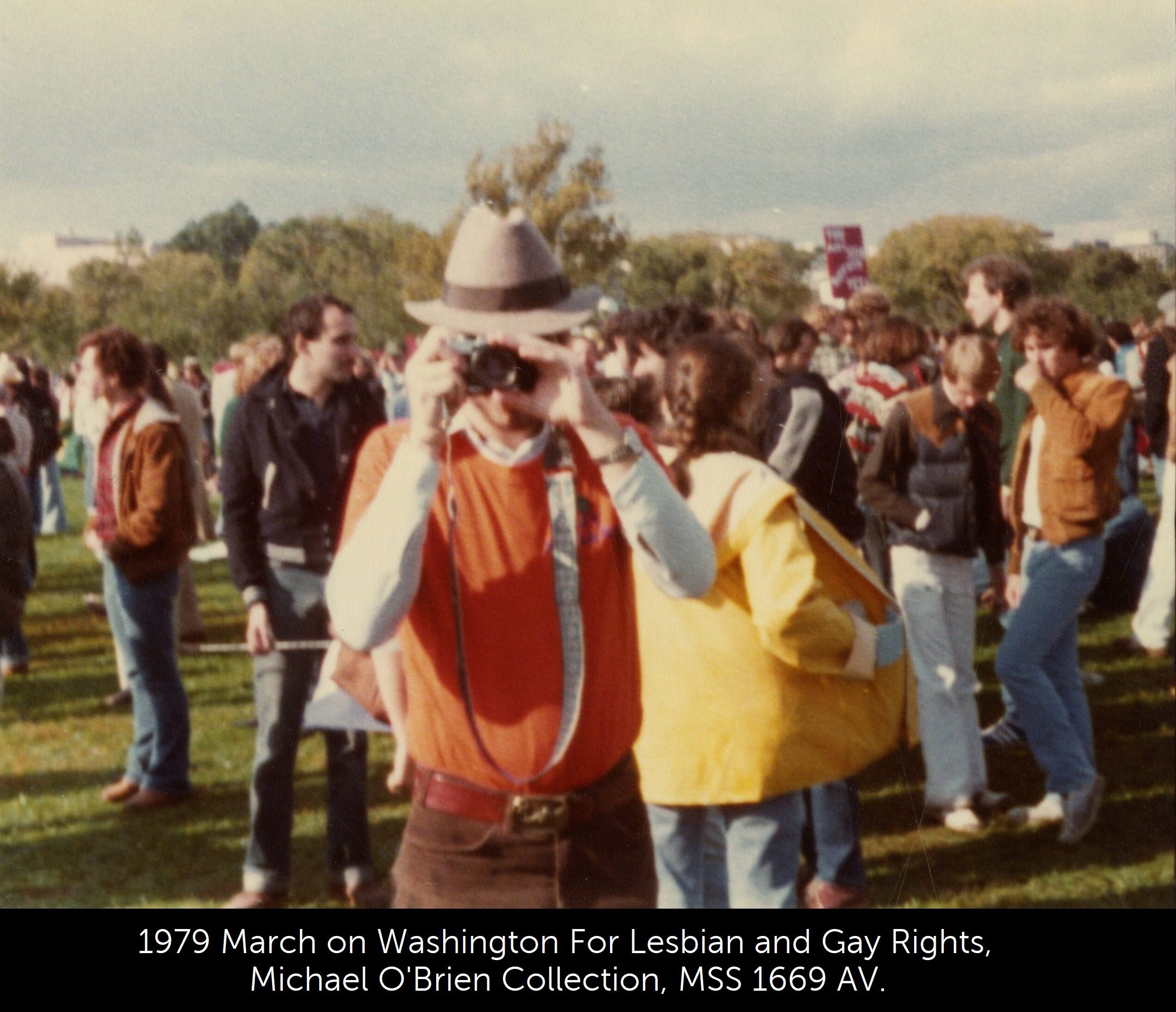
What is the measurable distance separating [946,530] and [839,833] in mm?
1193

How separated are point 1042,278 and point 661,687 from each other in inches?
112

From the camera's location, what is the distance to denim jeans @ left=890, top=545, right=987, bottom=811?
4.86 m

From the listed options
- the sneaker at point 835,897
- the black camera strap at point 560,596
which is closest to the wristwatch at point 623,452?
the black camera strap at point 560,596

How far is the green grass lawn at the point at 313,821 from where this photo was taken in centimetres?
446

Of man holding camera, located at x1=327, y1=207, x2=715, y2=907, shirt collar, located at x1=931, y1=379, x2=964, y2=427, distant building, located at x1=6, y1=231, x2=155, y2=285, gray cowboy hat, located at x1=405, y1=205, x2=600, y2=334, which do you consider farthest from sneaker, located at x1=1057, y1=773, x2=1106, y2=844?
distant building, located at x1=6, y1=231, x2=155, y2=285

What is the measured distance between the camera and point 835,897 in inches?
164

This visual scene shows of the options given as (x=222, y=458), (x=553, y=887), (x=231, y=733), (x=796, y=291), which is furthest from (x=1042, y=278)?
(x=231, y=733)

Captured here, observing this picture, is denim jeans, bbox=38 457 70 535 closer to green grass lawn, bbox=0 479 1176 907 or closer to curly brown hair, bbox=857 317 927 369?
green grass lawn, bbox=0 479 1176 907

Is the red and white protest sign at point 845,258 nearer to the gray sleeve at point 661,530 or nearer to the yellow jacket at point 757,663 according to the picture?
the yellow jacket at point 757,663

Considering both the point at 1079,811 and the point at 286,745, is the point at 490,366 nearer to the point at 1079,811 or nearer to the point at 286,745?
the point at 286,745

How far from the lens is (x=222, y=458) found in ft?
14.2

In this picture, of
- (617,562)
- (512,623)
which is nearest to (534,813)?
(512,623)

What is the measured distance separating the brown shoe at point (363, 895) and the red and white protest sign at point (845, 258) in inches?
92.9
